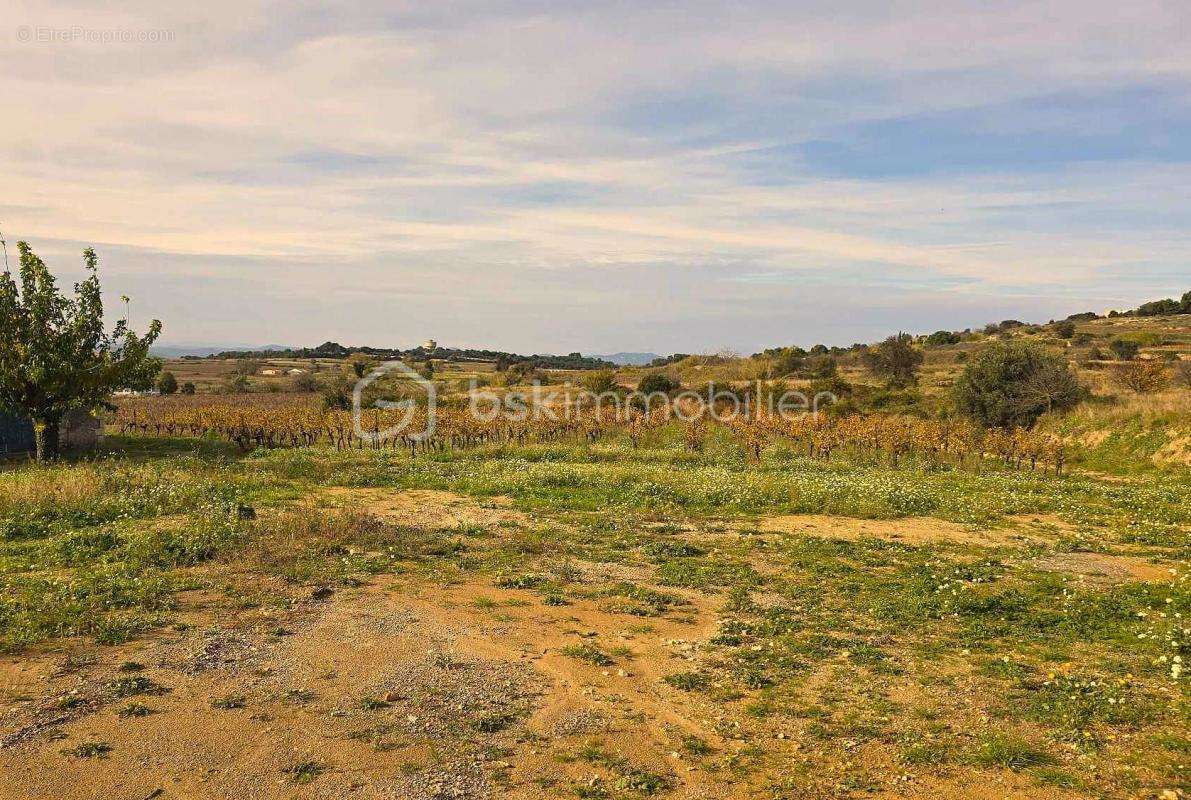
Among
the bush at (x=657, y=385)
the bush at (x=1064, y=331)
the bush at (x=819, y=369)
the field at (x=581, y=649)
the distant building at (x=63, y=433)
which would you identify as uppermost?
the bush at (x=1064, y=331)

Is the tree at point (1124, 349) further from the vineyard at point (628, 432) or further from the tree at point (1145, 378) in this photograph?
the vineyard at point (628, 432)

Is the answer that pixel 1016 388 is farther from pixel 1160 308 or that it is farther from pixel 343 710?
pixel 1160 308

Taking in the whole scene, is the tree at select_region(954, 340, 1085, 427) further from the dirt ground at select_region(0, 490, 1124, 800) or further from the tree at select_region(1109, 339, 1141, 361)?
the dirt ground at select_region(0, 490, 1124, 800)

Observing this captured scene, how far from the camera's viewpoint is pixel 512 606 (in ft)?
30.5

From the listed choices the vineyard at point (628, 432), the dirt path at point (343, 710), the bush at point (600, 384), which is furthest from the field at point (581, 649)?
the bush at point (600, 384)

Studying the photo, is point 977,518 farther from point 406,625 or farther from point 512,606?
point 406,625

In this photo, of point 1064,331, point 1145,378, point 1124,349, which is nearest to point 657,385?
point 1145,378

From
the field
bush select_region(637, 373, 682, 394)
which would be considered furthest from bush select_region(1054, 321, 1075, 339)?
the field

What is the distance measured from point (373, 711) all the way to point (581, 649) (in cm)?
230

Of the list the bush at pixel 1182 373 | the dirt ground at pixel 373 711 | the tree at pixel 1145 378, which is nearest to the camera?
the dirt ground at pixel 373 711

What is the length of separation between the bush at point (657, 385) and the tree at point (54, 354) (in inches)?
1501

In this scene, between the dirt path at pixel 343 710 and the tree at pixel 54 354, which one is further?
the tree at pixel 54 354

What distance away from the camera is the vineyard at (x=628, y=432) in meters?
27.6

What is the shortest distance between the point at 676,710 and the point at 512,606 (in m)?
3.25
